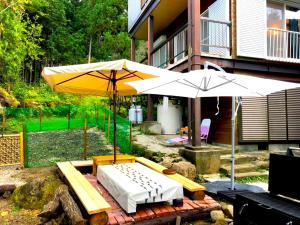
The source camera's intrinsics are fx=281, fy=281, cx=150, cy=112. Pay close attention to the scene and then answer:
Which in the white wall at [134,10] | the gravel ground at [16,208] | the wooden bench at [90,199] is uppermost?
the white wall at [134,10]

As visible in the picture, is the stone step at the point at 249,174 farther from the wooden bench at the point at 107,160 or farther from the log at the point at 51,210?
the log at the point at 51,210

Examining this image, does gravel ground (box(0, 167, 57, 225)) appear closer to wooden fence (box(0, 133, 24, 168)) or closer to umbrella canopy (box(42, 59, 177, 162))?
wooden fence (box(0, 133, 24, 168))

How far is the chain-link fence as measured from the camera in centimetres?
836

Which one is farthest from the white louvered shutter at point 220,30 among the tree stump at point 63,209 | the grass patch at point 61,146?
the tree stump at point 63,209

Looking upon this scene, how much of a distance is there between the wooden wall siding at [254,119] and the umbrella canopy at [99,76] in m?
4.10

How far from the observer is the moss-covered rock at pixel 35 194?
509 centimetres

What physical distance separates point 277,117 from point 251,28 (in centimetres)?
318

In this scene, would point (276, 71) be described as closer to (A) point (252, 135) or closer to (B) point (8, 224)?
(A) point (252, 135)

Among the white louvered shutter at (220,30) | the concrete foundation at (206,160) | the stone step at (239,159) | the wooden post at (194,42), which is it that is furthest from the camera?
the white louvered shutter at (220,30)

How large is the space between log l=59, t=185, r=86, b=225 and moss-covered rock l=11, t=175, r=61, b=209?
911mm

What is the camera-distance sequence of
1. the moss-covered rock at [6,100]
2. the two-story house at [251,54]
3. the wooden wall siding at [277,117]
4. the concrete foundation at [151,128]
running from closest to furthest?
the two-story house at [251,54]
the wooden wall siding at [277,117]
the concrete foundation at [151,128]
the moss-covered rock at [6,100]

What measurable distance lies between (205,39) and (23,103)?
12.9m

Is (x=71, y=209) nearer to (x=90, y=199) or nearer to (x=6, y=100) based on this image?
(x=90, y=199)

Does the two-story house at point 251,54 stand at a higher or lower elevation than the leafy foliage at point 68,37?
lower
